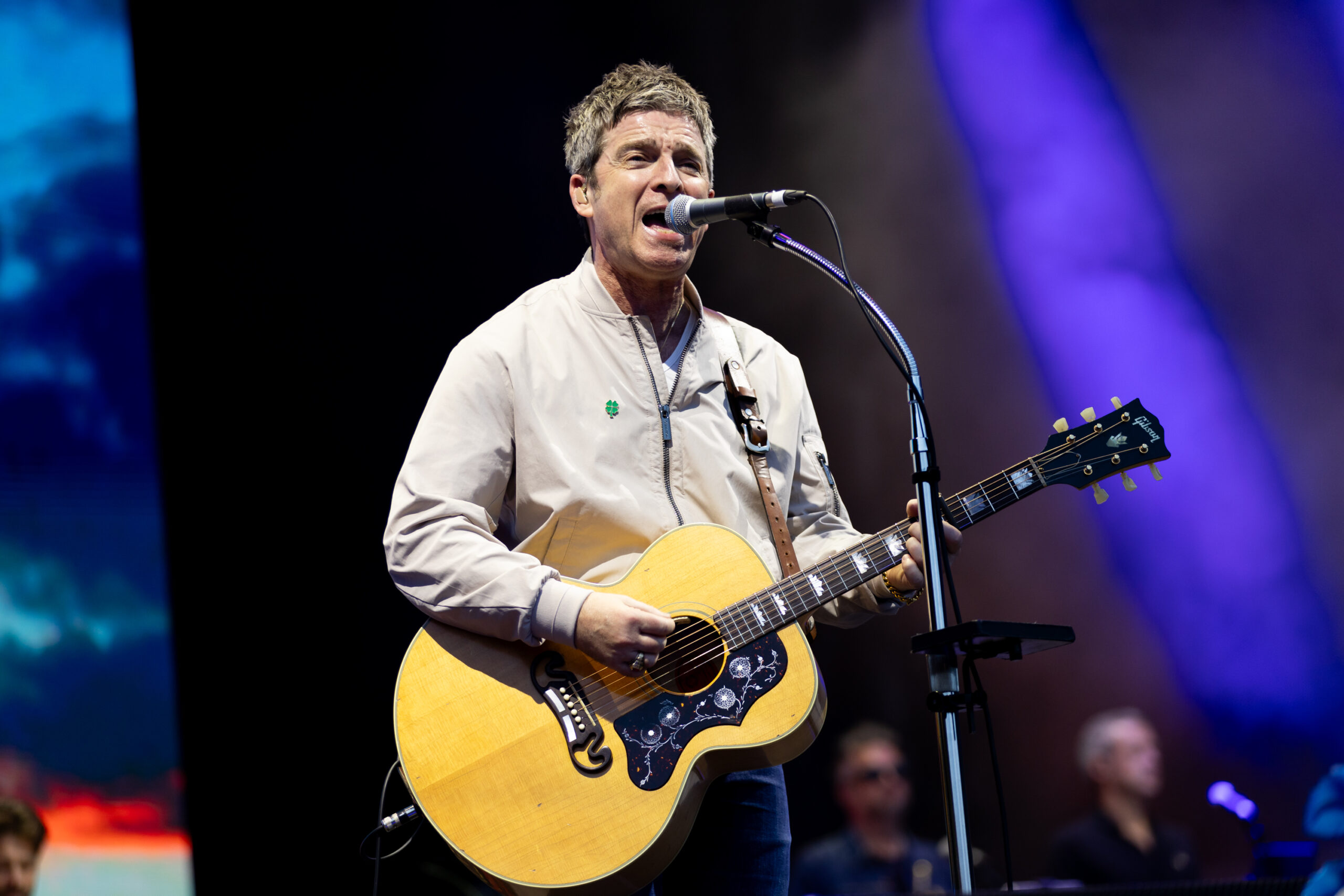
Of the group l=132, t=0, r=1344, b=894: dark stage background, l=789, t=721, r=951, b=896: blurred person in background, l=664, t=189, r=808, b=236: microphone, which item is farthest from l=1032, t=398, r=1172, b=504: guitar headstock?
l=132, t=0, r=1344, b=894: dark stage background

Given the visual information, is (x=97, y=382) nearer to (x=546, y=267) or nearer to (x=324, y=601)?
(x=324, y=601)

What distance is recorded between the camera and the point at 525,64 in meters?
4.65

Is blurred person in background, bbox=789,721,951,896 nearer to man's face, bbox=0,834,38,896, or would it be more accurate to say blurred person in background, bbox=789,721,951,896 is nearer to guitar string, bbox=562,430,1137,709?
guitar string, bbox=562,430,1137,709

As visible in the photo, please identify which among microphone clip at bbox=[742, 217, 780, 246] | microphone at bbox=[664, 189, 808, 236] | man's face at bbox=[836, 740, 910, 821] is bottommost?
man's face at bbox=[836, 740, 910, 821]

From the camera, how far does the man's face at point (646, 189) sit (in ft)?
8.23

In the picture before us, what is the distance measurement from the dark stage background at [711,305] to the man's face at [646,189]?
2022 mm

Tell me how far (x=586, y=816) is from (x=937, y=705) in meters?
0.72

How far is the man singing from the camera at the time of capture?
2135mm

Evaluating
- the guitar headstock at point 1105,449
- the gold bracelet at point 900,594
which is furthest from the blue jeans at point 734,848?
the guitar headstock at point 1105,449

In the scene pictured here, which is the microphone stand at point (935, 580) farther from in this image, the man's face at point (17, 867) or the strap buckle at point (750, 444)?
the man's face at point (17, 867)

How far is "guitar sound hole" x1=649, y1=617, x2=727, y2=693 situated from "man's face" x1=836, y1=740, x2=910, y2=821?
2753 mm

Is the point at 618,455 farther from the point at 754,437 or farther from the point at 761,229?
the point at 761,229

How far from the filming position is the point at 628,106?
2.59 metres

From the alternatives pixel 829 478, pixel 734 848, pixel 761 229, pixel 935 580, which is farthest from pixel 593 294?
pixel 734 848
